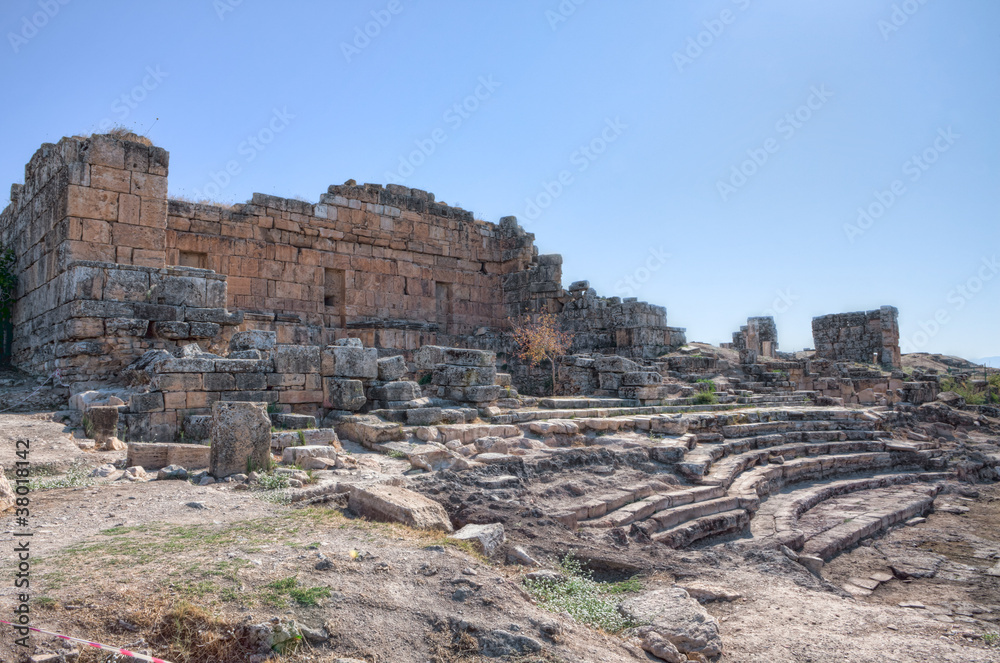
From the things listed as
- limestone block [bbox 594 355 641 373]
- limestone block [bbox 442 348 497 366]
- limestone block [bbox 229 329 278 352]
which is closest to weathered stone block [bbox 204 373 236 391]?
limestone block [bbox 229 329 278 352]

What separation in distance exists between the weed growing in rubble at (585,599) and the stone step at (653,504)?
1.43m

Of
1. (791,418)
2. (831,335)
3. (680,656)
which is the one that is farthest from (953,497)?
(831,335)

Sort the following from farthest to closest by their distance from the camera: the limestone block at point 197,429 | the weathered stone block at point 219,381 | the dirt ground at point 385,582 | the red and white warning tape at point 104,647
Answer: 1. the weathered stone block at point 219,381
2. the limestone block at point 197,429
3. the dirt ground at point 385,582
4. the red and white warning tape at point 104,647

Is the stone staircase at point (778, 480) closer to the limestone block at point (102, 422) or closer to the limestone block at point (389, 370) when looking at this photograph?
the limestone block at point (389, 370)

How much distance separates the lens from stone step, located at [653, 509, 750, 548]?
657cm

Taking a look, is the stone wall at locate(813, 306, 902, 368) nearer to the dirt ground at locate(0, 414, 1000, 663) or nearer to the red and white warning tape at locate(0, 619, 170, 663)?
the dirt ground at locate(0, 414, 1000, 663)

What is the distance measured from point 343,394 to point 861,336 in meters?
23.2

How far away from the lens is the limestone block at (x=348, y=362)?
9.18 meters

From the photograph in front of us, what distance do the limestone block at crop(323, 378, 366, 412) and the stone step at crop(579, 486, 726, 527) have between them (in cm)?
397

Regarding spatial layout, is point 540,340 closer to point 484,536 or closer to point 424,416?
point 424,416

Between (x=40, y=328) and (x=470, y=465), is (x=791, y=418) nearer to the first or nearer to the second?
(x=470, y=465)

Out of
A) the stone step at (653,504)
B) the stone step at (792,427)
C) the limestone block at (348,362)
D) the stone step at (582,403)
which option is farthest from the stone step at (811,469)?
the limestone block at (348,362)

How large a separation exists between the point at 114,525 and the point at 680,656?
3.99 m

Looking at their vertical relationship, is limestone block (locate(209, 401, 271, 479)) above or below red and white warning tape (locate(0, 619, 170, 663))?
above
